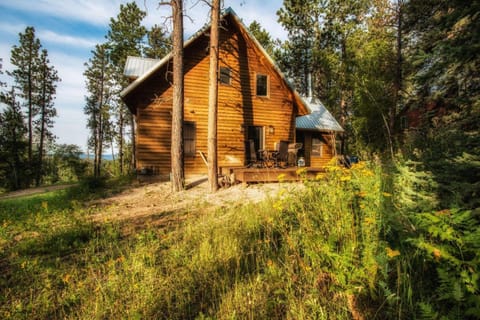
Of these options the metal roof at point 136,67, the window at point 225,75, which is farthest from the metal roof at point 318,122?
the metal roof at point 136,67

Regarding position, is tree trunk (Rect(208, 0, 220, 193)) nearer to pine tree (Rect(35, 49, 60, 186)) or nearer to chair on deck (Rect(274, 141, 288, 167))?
chair on deck (Rect(274, 141, 288, 167))

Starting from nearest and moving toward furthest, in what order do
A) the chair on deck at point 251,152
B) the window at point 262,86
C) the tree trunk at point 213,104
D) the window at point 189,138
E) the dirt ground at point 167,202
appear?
the dirt ground at point 167,202 → the tree trunk at point 213,104 → the window at point 189,138 → the chair on deck at point 251,152 → the window at point 262,86

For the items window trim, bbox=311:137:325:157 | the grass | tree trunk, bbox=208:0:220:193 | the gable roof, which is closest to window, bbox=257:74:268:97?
the gable roof

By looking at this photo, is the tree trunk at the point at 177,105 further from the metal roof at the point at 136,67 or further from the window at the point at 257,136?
the window at the point at 257,136

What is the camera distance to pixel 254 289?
197 centimetres

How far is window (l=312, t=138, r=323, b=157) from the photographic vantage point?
16.8 metres

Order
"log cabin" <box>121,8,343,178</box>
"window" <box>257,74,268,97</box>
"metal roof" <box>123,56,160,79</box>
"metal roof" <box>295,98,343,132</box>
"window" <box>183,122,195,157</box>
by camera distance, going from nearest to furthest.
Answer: "log cabin" <box>121,8,343,178</box>
"window" <box>183,122,195,157</box>
"metal roof" <box>123,56,160,79</box>
"window" <box>257,74,268,97</box>
"metal roof" <box>295,98,343,132</box>

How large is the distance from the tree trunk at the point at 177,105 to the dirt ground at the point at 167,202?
653mm

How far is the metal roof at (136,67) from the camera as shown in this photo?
1243 cm

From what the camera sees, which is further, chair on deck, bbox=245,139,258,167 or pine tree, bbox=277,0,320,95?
pine tree, bbox=277,0,320,95

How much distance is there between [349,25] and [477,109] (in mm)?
24007

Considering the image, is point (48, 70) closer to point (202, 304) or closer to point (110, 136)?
point (110, 136)

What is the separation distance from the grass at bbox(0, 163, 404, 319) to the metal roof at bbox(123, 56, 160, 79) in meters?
11.2

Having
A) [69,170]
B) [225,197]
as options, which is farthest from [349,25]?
[69,170]
